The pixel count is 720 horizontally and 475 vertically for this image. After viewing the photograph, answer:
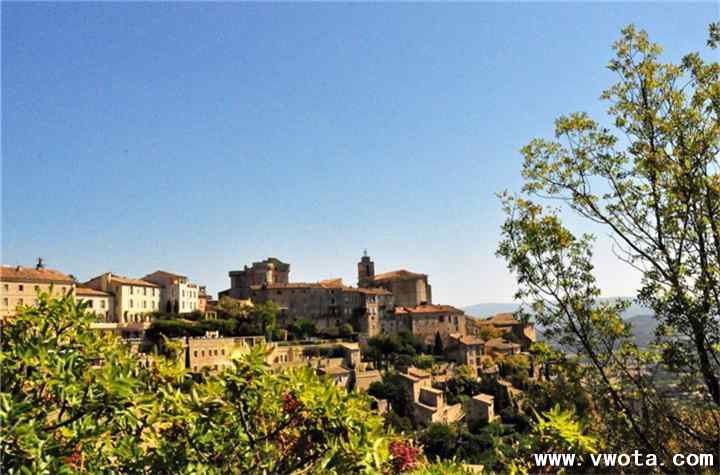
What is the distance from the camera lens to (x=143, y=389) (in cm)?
360

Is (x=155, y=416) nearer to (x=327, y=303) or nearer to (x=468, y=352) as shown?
(x=468, y=352)

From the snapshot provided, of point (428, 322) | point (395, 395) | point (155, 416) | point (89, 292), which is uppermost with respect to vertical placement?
point (89, 292)

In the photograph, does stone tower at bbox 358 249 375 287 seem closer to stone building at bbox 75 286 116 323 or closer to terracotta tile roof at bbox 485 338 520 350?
terracotta tile roof at bbox 485 338 520 350

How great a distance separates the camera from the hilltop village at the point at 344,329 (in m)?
43.6

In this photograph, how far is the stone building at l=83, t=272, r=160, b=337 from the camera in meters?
49.8

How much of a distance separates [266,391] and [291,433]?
0.55m

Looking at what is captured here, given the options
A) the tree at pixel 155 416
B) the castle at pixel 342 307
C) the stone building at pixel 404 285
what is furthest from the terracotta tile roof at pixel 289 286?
the tree at pixel 155 416

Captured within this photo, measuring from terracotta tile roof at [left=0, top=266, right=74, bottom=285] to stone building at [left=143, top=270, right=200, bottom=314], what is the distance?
35.7 feet

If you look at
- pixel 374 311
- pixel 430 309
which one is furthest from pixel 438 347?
pixel 374 311

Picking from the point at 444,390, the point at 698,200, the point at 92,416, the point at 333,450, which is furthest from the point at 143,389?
the point at 444,390

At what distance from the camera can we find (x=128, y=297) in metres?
50.7

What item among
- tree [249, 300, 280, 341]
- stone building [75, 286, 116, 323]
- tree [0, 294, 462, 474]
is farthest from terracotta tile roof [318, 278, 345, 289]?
tree [0, 294, 462, 474]

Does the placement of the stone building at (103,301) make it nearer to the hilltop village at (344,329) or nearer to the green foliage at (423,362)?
the hilltop village at (344,329)

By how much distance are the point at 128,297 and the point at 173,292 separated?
5.56 meters
